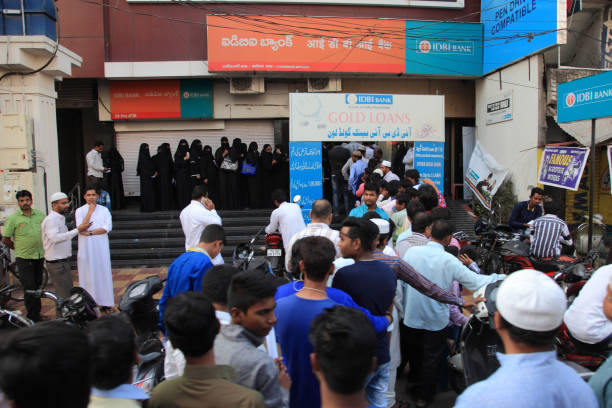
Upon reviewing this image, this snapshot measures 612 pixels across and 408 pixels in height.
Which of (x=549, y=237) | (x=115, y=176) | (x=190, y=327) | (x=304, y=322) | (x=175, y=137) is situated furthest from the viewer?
(x=175, y=137)

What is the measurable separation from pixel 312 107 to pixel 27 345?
8307mm

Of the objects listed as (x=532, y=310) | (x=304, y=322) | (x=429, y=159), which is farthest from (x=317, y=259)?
(x=429, y=159)

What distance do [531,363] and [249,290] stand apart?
Answer: 1232mm

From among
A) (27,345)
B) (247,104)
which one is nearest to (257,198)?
(247,104)

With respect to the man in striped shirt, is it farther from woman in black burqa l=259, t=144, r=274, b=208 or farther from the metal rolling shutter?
the metal rolling shutter

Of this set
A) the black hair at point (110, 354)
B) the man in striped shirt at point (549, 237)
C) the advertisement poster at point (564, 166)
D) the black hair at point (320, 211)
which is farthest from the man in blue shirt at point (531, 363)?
the advertisement poster at point (564, 166)

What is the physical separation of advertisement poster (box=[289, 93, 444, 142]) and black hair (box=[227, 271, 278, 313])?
23.8 ft

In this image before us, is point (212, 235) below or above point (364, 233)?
below

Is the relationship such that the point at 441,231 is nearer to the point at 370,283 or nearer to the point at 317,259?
the point at 370,283

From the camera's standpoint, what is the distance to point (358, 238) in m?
3.16

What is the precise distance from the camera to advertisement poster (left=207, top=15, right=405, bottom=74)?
12492 millimetres

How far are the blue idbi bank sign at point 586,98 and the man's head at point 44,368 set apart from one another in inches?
324

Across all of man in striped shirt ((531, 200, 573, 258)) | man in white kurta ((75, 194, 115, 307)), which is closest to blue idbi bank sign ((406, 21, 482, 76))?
man in striped shirt ((531, 200, 573, 258))

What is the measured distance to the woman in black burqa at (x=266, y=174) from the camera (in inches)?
476
